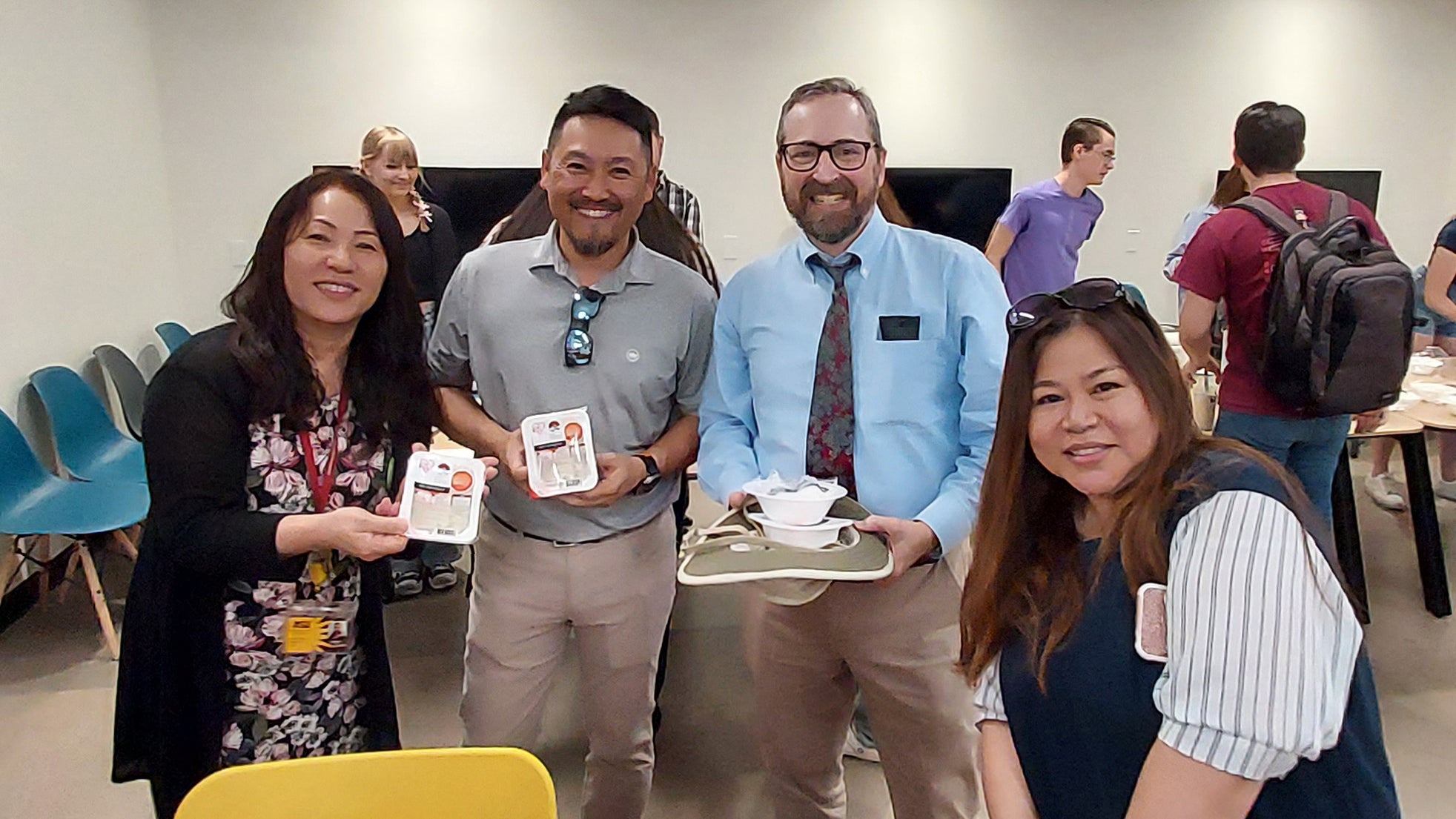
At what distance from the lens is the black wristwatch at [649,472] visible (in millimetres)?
1874

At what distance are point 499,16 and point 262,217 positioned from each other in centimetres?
177

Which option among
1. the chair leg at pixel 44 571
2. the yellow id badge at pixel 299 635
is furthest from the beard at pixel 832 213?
the chair leg at pixel 44 571

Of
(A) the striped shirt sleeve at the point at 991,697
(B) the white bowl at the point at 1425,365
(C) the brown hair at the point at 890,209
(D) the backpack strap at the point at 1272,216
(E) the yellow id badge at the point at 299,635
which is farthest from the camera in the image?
(B) the white bowl at the point at 1425,365

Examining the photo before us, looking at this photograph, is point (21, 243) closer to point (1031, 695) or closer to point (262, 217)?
point (262, 217)

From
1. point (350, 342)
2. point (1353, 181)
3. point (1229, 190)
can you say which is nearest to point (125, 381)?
point (350, 342)

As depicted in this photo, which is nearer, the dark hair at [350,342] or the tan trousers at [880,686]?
the dark hair at [350,342]

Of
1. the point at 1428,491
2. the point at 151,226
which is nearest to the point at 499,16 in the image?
the point at 151,226

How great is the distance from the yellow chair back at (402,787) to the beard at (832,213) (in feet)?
3.42

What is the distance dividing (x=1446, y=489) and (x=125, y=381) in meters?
6.05

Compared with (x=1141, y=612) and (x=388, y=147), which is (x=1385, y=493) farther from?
(x=388, y=147)

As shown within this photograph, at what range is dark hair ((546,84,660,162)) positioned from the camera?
1805 millimetres

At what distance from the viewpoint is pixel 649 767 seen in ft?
6.84

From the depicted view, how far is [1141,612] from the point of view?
110 cm

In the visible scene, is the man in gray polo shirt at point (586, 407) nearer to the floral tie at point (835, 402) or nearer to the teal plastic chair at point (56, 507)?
the floral tie at point (835, 402)
